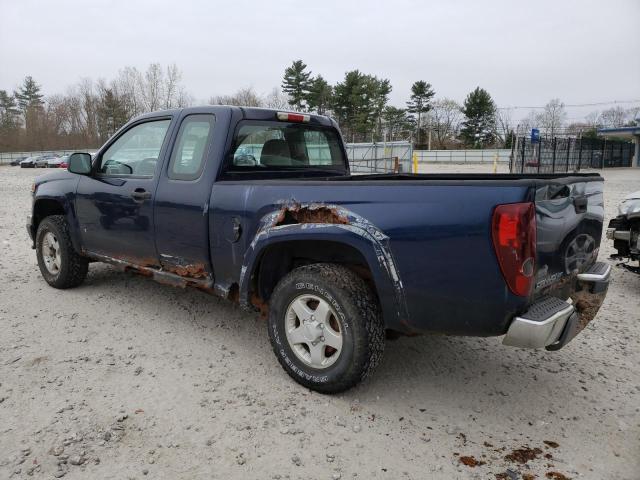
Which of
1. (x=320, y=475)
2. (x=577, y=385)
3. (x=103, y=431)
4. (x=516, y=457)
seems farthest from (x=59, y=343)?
(x=577, y=385)

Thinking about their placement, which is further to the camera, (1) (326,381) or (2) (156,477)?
(1) (326,381)

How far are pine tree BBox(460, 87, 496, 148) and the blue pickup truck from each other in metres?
67.8

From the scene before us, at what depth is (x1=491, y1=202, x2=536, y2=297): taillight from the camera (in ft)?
7.82

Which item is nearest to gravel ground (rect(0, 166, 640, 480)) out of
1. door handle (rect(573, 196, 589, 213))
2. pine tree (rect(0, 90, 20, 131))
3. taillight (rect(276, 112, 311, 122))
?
door handle (rect(573, 196, 589, 213))

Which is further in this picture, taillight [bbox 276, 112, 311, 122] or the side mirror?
the side mirror

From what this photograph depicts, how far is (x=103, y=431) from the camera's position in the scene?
2.78 m

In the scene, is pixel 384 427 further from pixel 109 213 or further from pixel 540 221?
pixel 109 213

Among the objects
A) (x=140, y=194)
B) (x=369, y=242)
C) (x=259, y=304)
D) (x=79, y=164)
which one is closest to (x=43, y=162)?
(x=79, y=164)

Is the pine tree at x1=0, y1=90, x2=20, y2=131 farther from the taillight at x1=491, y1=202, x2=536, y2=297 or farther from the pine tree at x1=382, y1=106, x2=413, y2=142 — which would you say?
the taillight at x1=491, y1=202, x2=536, y2=297

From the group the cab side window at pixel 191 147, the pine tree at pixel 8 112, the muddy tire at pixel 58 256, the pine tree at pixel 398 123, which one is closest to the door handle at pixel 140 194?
the cab side window at pixel 191 147

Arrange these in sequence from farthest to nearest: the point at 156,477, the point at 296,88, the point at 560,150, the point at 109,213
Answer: the point at 296,88, the point at 560,150, the point at 109,213, the point at 156,477

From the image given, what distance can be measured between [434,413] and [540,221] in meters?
1.32

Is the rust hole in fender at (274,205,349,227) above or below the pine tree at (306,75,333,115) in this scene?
below

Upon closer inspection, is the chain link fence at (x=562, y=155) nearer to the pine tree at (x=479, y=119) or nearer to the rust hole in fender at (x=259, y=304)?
the rust hole in fender at (x=259, y=304)
